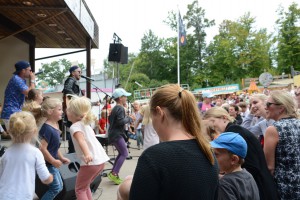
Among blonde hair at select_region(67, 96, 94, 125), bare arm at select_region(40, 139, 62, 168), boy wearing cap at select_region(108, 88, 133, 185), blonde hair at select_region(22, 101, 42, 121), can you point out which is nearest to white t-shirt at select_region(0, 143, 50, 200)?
bare arm at select_region(40, 139, 62, 168)

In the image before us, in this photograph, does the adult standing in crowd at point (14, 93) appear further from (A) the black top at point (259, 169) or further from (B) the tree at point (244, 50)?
(B) the tree at point (244, 50)

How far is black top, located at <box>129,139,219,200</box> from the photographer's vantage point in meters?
1.39

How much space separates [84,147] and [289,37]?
38588mm

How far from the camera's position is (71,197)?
4.65 meters

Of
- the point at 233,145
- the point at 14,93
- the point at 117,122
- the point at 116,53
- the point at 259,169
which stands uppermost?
the point at 116,53

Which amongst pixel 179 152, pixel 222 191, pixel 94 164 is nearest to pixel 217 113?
pixel 222 191

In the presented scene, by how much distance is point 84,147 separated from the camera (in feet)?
12.6

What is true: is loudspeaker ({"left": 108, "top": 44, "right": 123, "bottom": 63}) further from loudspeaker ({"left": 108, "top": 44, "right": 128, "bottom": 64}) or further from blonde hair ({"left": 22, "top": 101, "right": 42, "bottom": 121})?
blonde hair ({"left": 22, "top": 101, "right": 42, "bottom": 121})

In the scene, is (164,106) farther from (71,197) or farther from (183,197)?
(71,197)

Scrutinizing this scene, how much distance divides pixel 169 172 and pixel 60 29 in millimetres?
10016

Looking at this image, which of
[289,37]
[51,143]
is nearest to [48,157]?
[51,143]

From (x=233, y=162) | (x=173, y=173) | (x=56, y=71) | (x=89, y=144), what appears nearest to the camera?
(x=173, y=173)

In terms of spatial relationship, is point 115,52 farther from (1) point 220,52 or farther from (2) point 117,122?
(1) point 220,52

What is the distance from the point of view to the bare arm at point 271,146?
2912 millimetres
